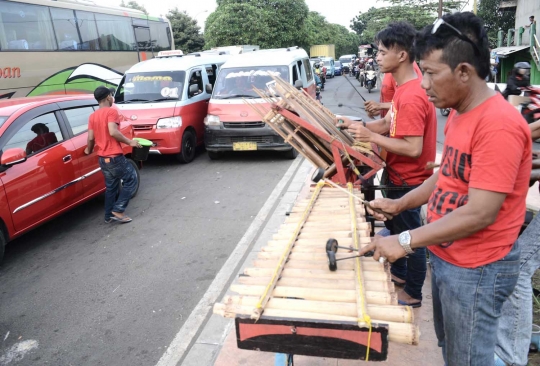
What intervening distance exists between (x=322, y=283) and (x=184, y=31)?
42.8m

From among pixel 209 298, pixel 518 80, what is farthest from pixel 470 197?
pixel 209 298

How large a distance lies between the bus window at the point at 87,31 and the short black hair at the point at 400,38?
11267mm

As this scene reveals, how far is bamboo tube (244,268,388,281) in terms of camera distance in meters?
2.11

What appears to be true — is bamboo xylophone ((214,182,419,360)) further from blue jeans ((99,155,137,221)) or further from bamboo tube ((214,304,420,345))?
blue jeans ((99,155,137,221))

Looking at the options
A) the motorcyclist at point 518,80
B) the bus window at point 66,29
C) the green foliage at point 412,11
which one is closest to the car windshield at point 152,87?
the bus window at point 66,29

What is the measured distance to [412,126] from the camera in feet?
9.30

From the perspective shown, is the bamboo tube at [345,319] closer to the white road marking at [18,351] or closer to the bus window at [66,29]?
the white road marking at [18,351]

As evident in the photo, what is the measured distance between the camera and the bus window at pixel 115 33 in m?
13.1

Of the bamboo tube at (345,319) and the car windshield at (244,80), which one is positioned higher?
the car windshield at (244,80)

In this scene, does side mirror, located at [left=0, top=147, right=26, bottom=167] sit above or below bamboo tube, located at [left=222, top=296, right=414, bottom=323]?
above

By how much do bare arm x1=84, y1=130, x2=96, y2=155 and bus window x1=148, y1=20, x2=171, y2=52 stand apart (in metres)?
11.5

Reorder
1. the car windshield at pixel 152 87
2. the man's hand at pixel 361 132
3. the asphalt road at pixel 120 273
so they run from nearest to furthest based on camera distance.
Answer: the man's hand at pixel 361 132 < the asphalt road at pixel 120 273 < the car windshield at pixel 152 87

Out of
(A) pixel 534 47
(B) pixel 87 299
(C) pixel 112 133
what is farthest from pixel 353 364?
(A) pixel 534 47

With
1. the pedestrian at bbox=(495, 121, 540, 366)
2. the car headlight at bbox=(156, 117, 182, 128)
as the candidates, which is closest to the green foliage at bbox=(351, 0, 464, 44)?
the car headlight at bbox=(156, 117, 182, 128)
